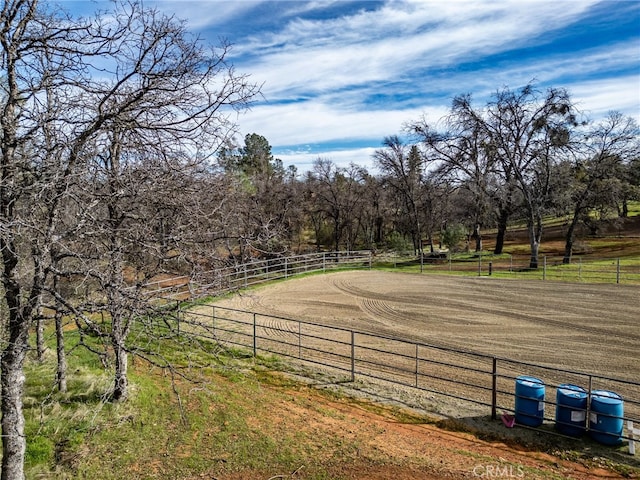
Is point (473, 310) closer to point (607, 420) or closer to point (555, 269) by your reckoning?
point (607, 420)

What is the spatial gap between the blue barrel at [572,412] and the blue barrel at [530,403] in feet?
0.97

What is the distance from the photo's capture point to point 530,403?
26.0 feet

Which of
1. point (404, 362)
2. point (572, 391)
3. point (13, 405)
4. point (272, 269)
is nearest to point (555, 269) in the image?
point (272, 269)

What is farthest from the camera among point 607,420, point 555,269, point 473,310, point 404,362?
point 555,269

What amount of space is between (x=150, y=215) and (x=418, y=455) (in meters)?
5.49

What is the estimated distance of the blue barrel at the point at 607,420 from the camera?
7.22 meters

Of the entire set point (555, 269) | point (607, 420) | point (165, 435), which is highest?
point (555, 269)

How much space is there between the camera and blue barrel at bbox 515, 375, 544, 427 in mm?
7855

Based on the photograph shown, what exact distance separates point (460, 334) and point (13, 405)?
11.7 metres

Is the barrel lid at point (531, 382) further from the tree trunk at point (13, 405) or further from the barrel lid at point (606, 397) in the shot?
the tree trunk at point (13, 405)

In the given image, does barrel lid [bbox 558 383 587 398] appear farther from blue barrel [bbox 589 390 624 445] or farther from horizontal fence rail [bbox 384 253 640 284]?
horizontal fence rail [bbox 384 253 640 284]

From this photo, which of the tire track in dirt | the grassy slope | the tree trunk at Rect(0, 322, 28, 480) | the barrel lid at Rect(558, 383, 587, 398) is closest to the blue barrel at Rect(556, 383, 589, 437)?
the barrel lid at Rect(558, 383, 587, 398)

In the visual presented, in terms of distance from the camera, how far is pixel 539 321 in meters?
14.6

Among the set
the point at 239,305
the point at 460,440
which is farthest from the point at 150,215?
the point at 239,305
